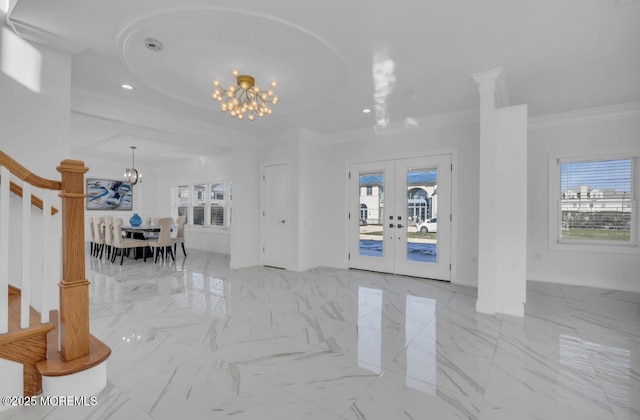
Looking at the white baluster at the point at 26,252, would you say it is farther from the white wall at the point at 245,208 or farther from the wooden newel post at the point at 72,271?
the white wall at the point at 245,208

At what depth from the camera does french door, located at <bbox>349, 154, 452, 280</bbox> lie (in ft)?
15.8

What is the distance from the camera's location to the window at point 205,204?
8008 mm

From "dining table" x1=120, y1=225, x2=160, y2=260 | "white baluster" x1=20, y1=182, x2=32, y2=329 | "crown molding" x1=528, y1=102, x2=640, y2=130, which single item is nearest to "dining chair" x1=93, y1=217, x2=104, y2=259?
"dining table" x1=120, y1=225, x2=160, y2=260

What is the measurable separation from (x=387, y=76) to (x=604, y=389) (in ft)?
10.5

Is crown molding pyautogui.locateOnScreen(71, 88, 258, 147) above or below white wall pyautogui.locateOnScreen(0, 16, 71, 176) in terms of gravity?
above

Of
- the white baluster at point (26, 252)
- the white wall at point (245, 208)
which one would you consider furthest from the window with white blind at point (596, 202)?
the white baluster at point (26, 252)

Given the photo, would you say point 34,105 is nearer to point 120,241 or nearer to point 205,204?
point 120,241

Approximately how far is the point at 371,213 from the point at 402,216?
59cm

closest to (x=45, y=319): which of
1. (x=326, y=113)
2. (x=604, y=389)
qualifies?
(x=604, y=389)

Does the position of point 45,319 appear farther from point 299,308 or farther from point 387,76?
point 387,76

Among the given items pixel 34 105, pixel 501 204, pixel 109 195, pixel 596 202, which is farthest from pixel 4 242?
pixel 109 195

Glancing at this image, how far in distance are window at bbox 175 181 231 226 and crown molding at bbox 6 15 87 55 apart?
524 cm

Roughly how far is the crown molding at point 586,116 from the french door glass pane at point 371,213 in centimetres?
251

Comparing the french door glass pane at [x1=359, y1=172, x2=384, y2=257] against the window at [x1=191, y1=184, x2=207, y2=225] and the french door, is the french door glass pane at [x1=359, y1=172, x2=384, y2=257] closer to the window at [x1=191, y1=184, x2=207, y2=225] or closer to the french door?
the french door
